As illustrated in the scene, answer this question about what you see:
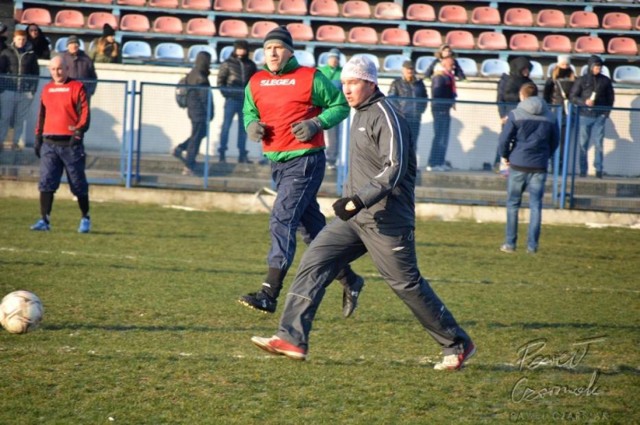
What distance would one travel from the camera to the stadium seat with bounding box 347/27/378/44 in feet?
79.2

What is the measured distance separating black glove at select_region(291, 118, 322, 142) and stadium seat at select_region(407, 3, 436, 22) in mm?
17565

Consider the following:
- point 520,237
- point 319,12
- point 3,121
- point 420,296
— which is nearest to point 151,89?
point 3,121

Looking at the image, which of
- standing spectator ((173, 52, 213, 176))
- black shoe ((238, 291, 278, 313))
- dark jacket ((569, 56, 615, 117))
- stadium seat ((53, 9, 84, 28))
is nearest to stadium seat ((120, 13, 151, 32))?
stadium seat ((53, 9, 84, 28))

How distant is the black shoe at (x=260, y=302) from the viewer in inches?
302

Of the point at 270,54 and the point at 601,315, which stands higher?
the point at 270,54

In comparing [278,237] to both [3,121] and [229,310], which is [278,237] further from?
[3,121]

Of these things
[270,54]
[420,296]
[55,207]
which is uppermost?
[270,54]

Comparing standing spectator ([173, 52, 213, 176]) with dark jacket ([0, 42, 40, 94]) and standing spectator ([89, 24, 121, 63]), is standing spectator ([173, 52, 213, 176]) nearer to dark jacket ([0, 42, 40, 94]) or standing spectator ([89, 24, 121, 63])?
dark jacket ([0, 42, 40, 94])

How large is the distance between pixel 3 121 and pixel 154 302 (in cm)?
969

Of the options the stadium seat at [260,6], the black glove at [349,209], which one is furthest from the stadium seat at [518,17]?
the black glove at [349,209]

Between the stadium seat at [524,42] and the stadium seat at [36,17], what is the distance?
11544mm

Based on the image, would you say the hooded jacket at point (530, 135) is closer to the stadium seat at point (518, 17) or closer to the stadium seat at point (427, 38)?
the stadium seat at point (427, 38)

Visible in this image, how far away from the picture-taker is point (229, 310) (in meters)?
8.29

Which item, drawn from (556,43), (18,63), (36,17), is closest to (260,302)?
(18,63)
